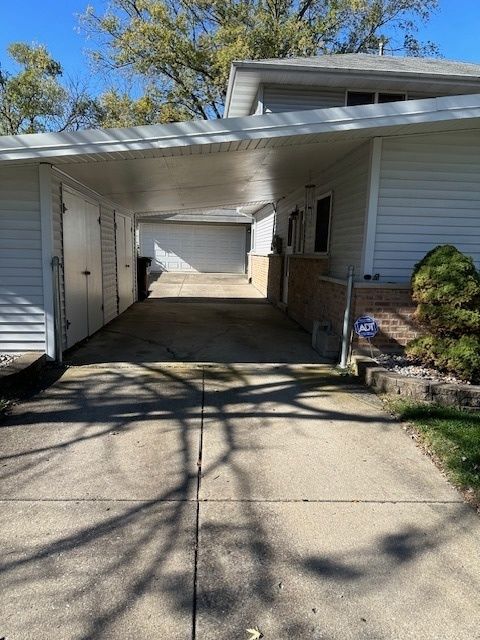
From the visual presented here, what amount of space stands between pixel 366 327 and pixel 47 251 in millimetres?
4032

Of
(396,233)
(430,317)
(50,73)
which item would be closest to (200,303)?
(396,233)

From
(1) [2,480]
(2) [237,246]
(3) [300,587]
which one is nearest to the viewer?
(3) [300,587]

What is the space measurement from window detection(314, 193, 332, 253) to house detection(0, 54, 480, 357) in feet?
0.13

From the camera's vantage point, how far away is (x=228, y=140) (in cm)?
494

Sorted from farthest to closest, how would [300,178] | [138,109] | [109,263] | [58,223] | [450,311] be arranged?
1. [138,109]
2. [109,263]
3. [300,178]
4. [58,223]
5. [450,311]

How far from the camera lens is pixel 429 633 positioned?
204 centimetres

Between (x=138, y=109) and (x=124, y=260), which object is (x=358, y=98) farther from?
(x=138, y=109)

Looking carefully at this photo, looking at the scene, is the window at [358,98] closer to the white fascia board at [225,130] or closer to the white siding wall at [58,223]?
the white fascia board at [225,130]

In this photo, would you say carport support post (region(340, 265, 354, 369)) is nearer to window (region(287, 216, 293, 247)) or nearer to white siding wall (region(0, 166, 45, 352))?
white siding wall (region(0, 166, 45, 352))

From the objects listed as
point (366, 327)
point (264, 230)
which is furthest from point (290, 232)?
point (366, 327)

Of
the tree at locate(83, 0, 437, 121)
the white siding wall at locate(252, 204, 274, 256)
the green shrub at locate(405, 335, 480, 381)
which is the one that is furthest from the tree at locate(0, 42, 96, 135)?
the green shrub at locate(405, 335, 480, 381)

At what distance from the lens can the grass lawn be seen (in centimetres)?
334

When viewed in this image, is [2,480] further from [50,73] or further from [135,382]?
[50,73]

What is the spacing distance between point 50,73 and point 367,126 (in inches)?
1022
